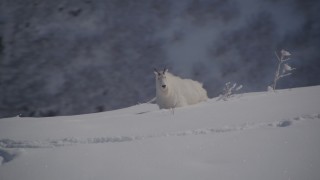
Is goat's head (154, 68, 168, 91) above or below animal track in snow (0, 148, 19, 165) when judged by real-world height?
above

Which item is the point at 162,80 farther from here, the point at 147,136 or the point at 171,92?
the point at 147,136

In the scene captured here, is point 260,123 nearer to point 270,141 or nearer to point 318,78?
point 270,141

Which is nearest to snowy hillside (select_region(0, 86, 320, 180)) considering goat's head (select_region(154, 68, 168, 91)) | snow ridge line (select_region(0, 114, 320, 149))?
snow ridge line (select_region(0, 114, 320, 149))

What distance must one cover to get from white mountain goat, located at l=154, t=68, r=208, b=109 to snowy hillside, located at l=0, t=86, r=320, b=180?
14.2 feet

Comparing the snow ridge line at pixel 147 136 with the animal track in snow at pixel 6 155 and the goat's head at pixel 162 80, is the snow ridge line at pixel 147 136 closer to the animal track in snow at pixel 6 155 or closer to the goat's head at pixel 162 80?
the animal track in snow at pixel 6 155

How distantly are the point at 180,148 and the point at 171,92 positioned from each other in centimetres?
616

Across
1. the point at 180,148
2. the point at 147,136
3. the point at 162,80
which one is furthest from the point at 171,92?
the point at 180,148

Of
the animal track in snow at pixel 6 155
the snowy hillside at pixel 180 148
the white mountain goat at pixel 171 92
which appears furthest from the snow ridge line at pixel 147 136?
the white mountain goat at pixel 171 92

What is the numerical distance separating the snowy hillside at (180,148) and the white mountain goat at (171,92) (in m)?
4.34

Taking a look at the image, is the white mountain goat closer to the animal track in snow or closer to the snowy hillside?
the snowy hillside

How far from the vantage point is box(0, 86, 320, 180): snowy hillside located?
9.89 ft

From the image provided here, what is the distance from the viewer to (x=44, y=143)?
4297 mm

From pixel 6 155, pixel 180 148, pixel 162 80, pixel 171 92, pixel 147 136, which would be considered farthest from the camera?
pixel 171 92

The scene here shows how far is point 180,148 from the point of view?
3.64m
